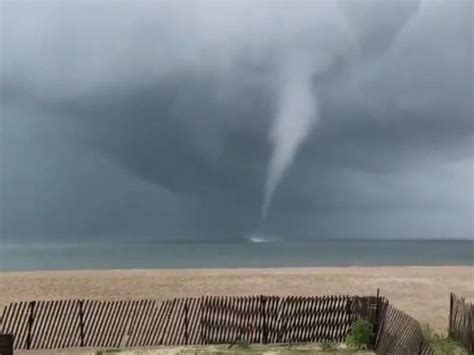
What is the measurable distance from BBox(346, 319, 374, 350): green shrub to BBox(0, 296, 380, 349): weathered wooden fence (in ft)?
1.32

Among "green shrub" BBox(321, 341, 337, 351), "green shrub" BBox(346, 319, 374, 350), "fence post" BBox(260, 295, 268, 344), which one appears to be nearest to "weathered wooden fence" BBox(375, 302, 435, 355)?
"green shrub" BBox(346, 319, 374, 350)

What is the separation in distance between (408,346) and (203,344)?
7175 millimetres

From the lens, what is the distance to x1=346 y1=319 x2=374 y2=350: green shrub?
19.1 metres

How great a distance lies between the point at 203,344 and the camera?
787 inches

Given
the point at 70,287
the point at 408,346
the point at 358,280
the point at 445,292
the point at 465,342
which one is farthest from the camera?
the point at 358,280

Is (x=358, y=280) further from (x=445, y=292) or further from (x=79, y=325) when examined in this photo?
(x=79, y=325)

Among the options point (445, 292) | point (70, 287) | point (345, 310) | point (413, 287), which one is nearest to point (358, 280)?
point (413, 287)

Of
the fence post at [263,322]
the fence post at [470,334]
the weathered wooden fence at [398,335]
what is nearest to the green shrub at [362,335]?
the weathered wooden fence at [398,335]

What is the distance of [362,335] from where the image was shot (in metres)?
19.1

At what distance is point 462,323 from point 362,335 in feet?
10.0

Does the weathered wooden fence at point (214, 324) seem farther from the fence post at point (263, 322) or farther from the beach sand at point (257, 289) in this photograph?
the beach sand at point (257, 289)

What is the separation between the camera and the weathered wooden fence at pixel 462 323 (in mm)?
17844

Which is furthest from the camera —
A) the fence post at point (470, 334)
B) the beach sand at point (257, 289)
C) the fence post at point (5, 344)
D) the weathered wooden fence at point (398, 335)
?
the beach sand at point (257, 289)

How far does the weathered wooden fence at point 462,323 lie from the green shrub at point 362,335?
A: 2634 millimetres
